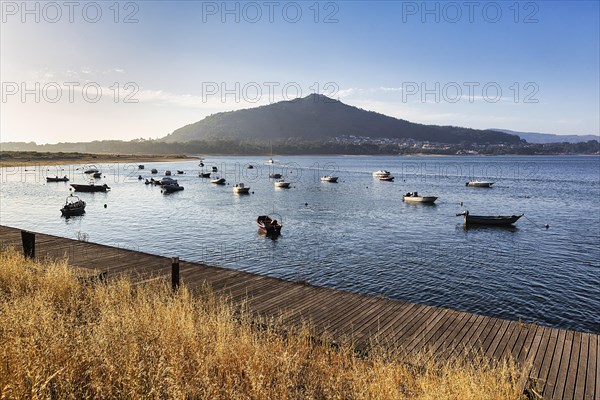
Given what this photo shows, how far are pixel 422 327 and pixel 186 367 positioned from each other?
678cm

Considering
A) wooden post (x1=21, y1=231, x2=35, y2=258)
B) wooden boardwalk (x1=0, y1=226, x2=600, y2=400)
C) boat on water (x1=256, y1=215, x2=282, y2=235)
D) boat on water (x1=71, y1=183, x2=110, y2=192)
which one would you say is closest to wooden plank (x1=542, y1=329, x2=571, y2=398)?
wooden boardwalk (x1=0, y1=226, x2=600, y2=400)

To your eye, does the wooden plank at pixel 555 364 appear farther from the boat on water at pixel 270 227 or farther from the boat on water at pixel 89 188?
the boat on water at pixel 89 188

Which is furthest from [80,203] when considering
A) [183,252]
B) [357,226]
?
[357,226]

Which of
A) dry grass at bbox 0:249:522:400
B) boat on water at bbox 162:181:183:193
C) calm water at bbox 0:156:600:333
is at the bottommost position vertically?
calm water at bbox 0:156:600:333

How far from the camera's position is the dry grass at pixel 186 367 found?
19.4 ft

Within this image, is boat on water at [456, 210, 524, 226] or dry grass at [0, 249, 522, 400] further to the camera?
boat on water at [456, 210, 524, 226]

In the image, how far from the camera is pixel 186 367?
288 inches

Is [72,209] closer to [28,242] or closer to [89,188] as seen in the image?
[89,188]

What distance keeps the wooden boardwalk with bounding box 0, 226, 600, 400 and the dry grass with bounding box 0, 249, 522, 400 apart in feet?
3.64

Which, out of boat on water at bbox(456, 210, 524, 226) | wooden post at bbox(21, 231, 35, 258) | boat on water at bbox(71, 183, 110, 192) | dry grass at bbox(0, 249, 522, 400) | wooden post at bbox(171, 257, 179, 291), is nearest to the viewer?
dry grass at bbox(0, 249, 522, 400)

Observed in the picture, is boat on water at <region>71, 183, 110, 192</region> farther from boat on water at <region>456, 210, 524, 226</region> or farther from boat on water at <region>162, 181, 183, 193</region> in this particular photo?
boat on water at <region>456, 210, 524, 226</region>

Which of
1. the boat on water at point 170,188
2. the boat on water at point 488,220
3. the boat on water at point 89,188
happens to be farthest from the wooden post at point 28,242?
the boat on water at point 89,188

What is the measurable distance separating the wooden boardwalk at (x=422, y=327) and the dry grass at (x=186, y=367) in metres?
1.11

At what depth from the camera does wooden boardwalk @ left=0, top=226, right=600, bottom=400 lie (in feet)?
28.2
